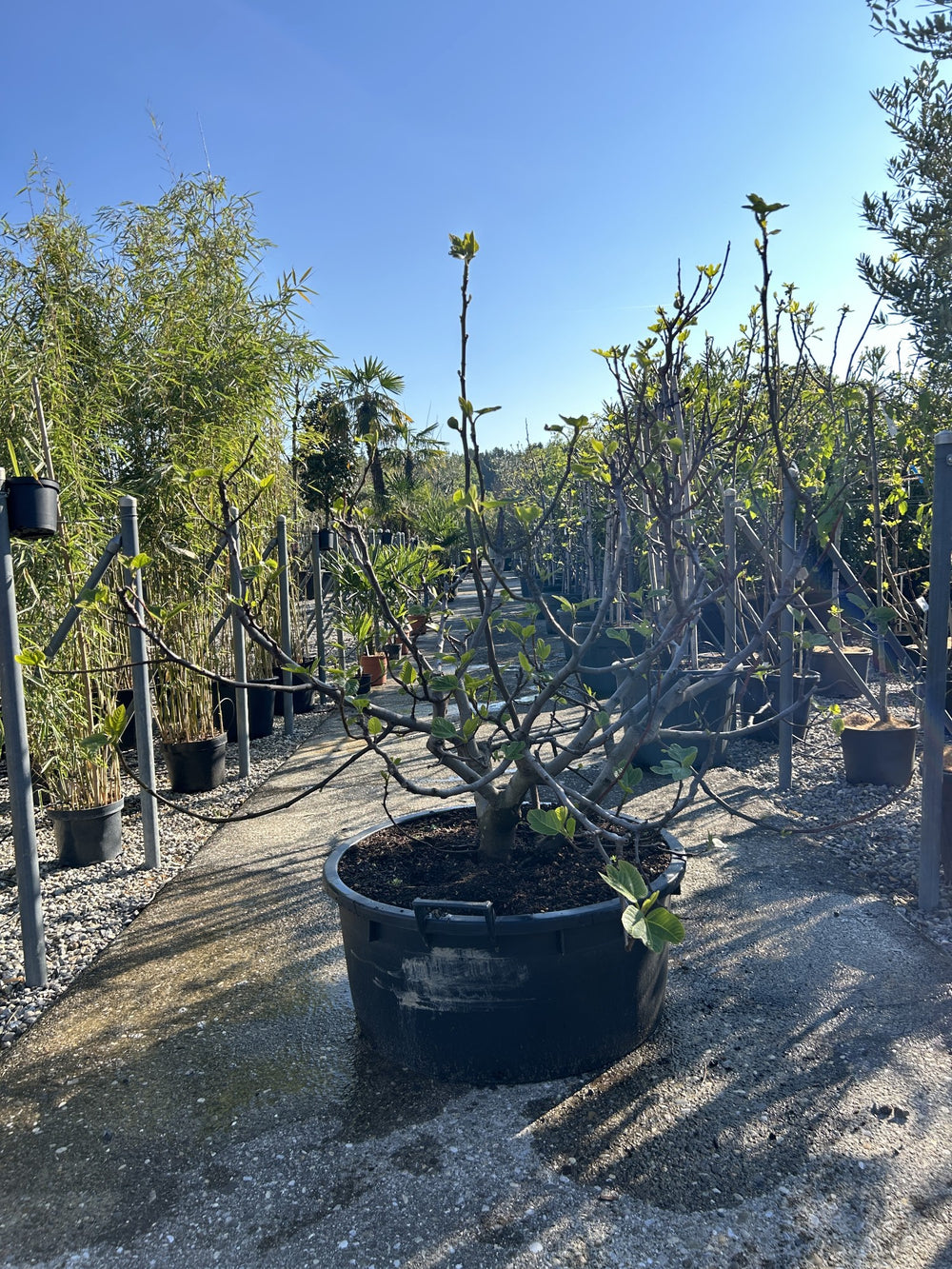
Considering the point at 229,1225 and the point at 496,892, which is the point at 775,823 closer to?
the point at 496,892

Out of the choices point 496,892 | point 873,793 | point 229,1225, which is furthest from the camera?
point 873,793

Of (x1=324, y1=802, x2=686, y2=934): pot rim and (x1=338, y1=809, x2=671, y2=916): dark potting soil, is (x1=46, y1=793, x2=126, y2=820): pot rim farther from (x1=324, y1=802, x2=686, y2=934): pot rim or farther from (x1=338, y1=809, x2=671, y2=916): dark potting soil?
(x1=324, y1=802, x2=686, y2=934): pot rim

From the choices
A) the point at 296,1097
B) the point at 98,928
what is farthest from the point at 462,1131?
the point at 98,928

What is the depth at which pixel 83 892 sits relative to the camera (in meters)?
2.94

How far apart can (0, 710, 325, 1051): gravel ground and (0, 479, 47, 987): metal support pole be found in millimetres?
112

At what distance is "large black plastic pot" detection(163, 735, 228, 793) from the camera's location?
411cm

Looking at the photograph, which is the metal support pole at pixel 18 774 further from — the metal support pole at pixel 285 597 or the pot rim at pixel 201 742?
the metal support pole at pixel 285 597

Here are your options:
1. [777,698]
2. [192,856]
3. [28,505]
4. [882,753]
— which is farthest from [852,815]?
[28,505]

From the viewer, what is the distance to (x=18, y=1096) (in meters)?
1.84

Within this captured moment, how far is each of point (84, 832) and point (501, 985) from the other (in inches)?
82.2

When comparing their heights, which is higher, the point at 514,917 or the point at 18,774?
the point at 18,774

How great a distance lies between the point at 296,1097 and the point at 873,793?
2.84 metres

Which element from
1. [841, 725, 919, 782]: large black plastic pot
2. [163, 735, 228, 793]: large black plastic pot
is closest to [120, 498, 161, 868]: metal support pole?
[163, 735, 228, 793]: large black plastic pot

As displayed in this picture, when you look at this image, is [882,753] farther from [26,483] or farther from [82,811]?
[26,483]
